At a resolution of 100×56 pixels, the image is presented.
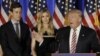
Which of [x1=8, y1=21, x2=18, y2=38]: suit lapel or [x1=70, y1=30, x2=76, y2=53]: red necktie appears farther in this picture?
[x1=8, y1=21, x2=18, y2=38]: suit lapel

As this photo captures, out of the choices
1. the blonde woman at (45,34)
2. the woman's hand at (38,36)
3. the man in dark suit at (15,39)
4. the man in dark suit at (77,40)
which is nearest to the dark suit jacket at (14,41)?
the man in dark suit at (15,39)

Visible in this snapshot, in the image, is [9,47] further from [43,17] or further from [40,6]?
[40,6]

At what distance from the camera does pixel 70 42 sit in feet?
12.6

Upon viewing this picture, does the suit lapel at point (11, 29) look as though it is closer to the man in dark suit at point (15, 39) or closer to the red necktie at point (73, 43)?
the man in dark suit at point (15, 39)

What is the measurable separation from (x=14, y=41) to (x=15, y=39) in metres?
0.03

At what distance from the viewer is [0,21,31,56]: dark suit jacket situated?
183 inches

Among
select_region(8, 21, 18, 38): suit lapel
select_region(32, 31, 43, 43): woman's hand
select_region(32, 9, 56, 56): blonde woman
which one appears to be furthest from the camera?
select_region(8, 21, 18, 38): suit lapel

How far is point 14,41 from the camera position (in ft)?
15.3

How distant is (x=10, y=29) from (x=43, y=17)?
1.53ft

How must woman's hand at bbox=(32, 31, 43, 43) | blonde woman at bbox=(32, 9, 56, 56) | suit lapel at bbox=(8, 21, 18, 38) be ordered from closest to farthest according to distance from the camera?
woman's hand at bbox=(32, 31, 43, 43), blonde woman at bbox=(32, 9, 56, 56), suit lapel at bbox=(8, 21, 18, 38)

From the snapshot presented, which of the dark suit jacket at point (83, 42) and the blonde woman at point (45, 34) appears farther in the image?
the blonde woman at point (45, 34)

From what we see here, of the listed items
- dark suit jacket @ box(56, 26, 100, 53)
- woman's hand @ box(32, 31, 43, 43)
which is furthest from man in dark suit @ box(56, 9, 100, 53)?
woman's hand @ box(32, 31, 43, 43)

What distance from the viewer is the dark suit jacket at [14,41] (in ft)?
15.2

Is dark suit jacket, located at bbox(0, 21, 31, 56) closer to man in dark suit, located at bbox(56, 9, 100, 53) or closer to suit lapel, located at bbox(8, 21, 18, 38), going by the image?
suit lapel, located at bbox(8, 21, 18, 38)
